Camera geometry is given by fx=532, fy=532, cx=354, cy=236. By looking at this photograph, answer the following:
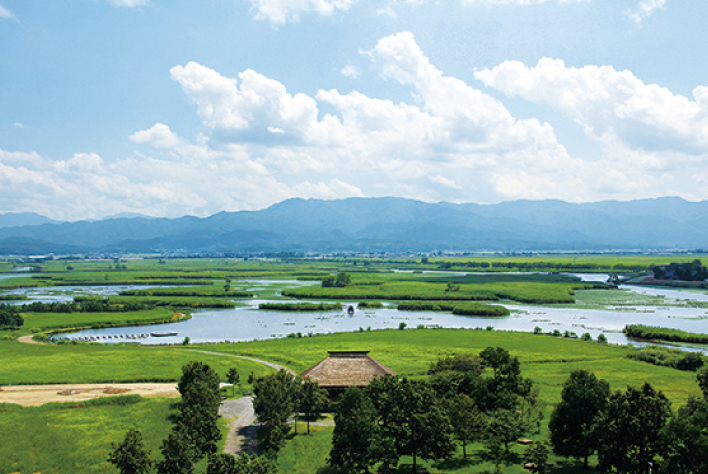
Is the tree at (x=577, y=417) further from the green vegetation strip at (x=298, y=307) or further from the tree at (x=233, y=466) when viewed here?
the green vegetation strip at (x=298, y=307)

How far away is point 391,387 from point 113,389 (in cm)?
2605

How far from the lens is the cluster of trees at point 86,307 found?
305 ft

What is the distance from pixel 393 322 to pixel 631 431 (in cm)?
6292

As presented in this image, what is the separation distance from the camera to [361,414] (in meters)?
25.8

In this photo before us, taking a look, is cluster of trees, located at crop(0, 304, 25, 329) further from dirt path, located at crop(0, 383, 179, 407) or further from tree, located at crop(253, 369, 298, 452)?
tree, located at crop(253, 369, 298, 452)

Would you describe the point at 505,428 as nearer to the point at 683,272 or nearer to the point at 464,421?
the point at 464,421

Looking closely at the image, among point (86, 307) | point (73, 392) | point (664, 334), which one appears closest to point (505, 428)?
point (73, 392)

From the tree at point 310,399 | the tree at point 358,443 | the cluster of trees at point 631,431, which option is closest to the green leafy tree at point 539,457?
the cluster of trees at point 631,431

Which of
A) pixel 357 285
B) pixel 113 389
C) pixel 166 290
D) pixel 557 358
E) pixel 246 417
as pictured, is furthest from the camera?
pixel 357 285

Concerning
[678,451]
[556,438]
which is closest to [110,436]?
[556,438]

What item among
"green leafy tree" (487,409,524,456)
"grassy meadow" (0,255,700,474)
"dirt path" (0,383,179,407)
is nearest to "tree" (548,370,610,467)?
"grassy meadow" (0,255,700,474)

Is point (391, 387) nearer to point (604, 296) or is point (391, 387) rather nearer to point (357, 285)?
point (604, 296)

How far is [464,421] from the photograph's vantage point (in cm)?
2812

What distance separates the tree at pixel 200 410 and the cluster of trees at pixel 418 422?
21.7 ft
